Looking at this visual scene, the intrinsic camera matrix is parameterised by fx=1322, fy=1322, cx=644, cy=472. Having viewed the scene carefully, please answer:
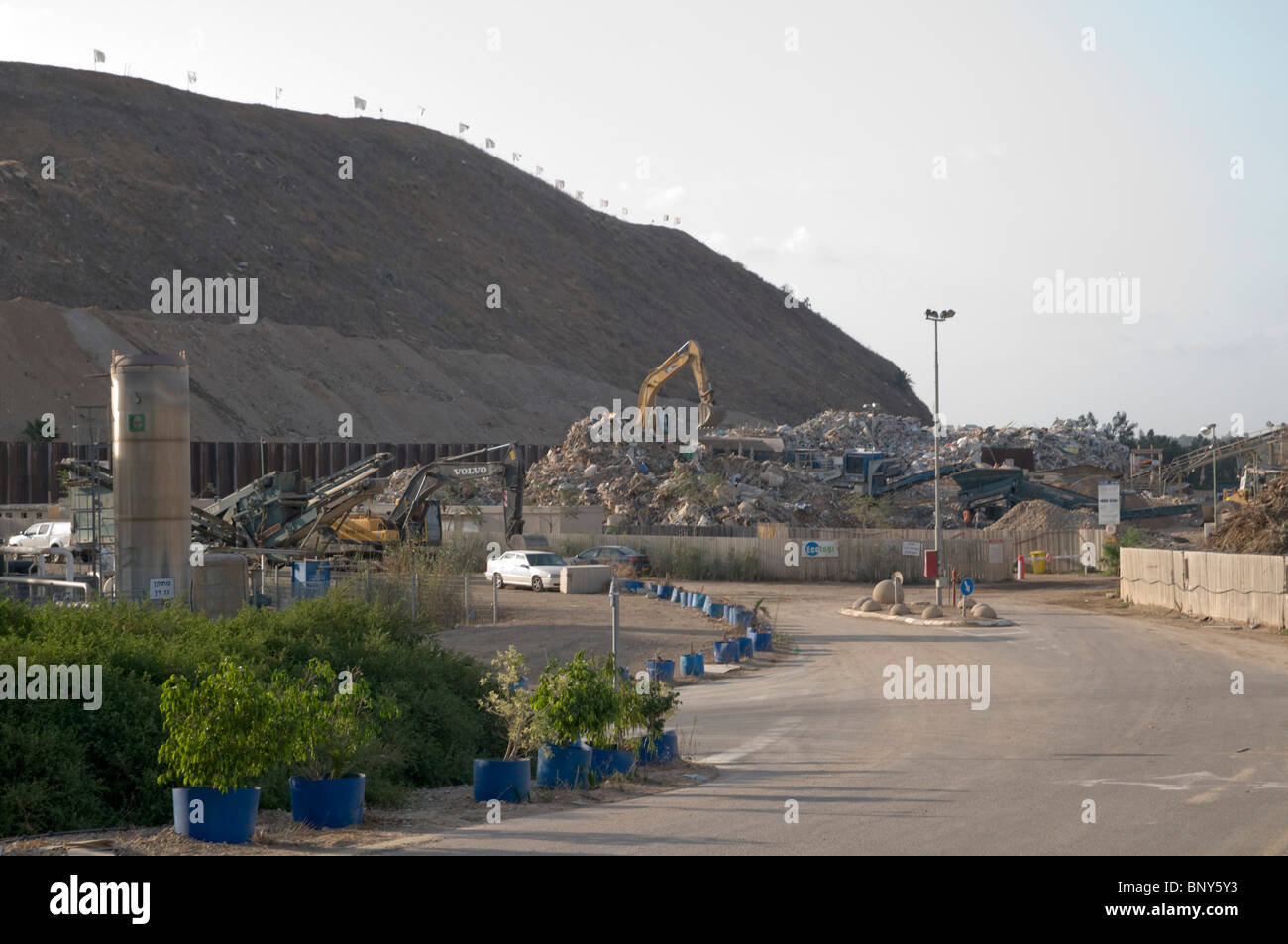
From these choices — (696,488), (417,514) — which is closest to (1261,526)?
(417,514)

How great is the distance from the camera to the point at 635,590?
43.5 metres

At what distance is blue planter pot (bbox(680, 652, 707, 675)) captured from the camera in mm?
25438

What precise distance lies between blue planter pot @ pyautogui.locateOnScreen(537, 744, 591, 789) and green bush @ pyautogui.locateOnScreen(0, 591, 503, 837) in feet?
4.65

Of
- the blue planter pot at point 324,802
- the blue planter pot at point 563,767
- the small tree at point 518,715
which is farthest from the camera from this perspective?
the small tree at point 518,715

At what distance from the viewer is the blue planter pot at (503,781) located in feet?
40.5

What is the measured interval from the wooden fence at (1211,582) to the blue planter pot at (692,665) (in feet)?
48.0

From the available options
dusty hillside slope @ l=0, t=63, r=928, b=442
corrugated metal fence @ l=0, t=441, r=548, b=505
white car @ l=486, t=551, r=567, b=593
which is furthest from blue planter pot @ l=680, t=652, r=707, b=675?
dusty hillside slope @ l=0, t=63, r=928, b=442

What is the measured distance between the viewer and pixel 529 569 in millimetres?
42438

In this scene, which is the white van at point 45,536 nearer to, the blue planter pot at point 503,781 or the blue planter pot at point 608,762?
the blue planter pot at point 608,762

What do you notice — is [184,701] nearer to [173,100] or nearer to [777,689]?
[777,689]

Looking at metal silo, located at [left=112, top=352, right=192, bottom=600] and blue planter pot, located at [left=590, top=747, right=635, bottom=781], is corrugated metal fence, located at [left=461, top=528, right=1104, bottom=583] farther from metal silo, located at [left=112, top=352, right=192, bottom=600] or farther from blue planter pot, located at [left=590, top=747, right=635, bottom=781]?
blue planter pot, located at [left=590, top=747, right=635, bottom=781]

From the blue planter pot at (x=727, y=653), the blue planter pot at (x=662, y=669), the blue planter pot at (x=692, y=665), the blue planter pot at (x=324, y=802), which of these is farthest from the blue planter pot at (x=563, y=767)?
the blue planter pot at (x=727, y=653)

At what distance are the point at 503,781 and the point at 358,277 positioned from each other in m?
96.8
